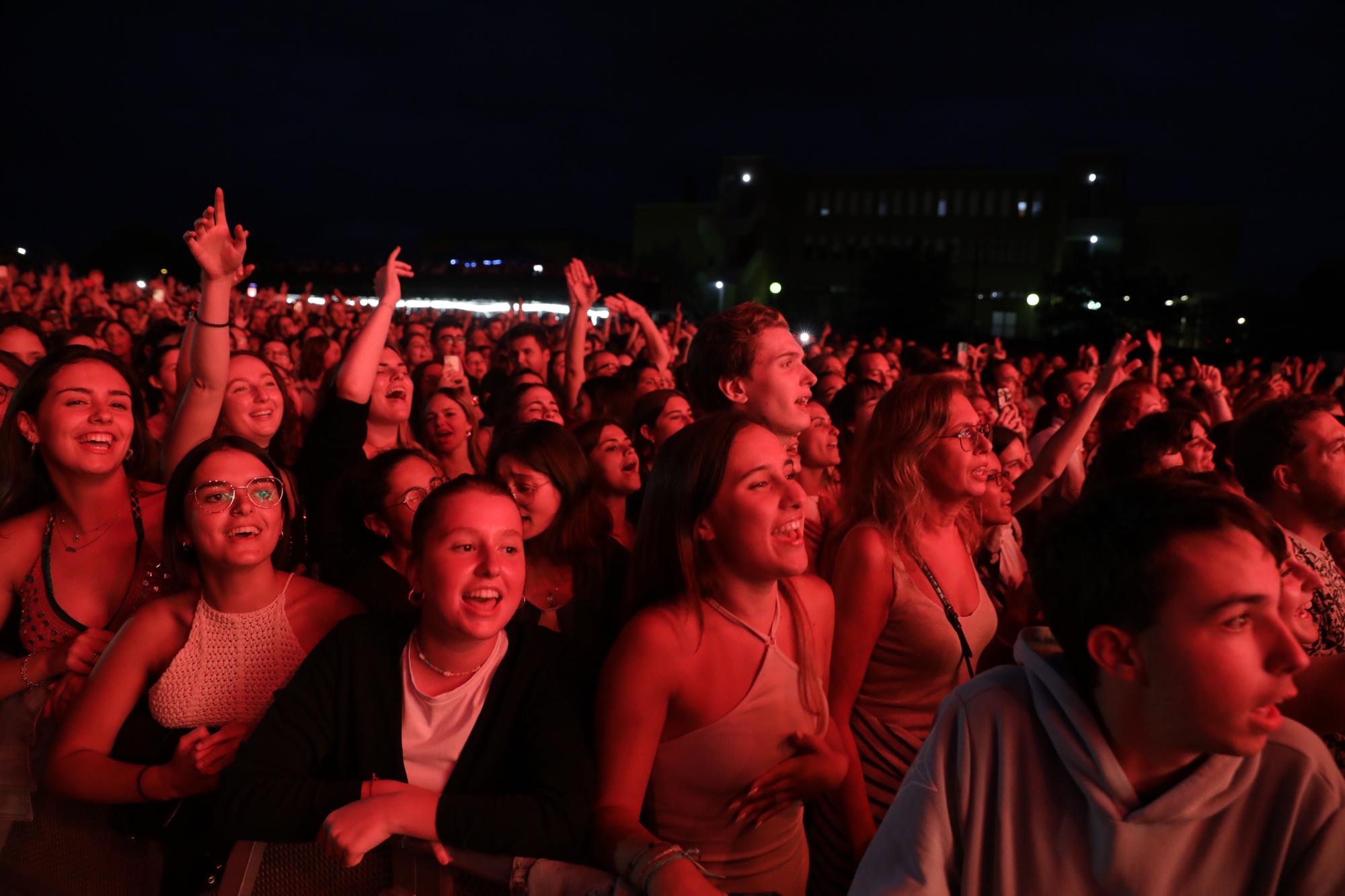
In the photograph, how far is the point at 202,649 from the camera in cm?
261

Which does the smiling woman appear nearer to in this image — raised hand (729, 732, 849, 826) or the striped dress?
raised hand (729, 732, 849, 826)

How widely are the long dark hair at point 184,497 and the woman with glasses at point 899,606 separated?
1.83 metres

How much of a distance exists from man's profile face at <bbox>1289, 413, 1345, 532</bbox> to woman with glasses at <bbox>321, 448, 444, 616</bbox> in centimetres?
319

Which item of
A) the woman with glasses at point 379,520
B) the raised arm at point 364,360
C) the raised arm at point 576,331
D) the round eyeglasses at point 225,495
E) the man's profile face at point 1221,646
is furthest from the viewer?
the raised arm at point 576,331

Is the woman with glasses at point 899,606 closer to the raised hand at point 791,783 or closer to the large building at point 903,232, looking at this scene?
the raised hand at point 791,783

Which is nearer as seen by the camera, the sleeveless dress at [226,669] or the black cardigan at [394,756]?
the black cardigan at [394,756]

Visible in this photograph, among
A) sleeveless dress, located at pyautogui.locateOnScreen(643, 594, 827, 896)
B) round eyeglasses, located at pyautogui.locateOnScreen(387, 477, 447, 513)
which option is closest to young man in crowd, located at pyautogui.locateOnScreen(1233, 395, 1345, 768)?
sleeveless dress, located at pyautogui.locateOnScreen(643, 594, 827, 896)

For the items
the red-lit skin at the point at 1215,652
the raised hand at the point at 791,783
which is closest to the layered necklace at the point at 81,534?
the raised hand at the point at 791,783

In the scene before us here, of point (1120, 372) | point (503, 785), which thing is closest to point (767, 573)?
point (503, 785)

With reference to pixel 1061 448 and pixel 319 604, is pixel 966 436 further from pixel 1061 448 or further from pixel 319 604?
pixel 319 604

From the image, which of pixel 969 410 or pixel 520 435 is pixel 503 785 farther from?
pixel 969 410

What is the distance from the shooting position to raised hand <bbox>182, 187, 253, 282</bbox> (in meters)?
4.02

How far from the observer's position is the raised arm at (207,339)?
12.5 feet

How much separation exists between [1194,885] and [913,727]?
1.59 m
